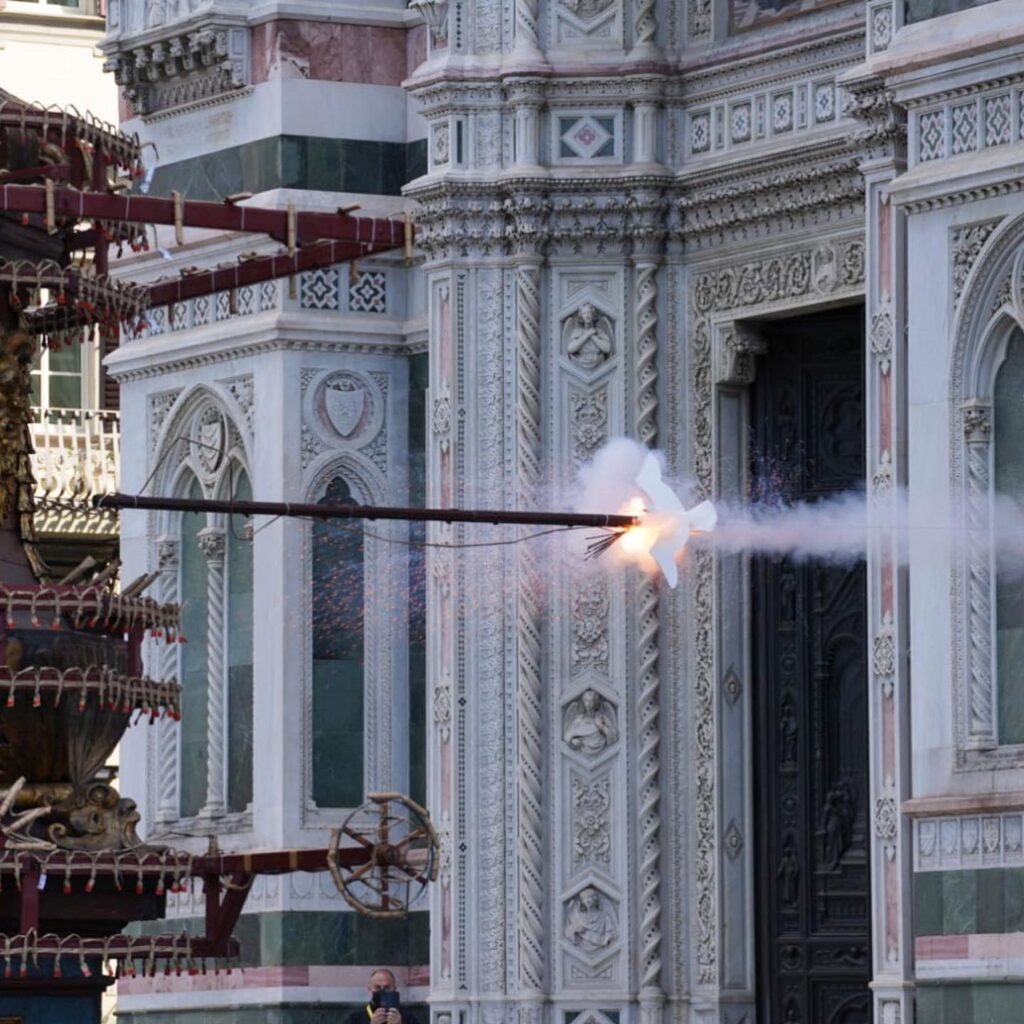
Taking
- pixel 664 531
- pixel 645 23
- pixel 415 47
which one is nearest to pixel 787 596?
pixel 645 23

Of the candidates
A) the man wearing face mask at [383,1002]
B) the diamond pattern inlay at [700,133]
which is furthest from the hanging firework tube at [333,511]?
the diamond pattern inlay at [700,133]

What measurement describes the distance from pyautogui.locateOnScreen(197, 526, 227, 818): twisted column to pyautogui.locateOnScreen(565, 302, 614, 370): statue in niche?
3704 mm

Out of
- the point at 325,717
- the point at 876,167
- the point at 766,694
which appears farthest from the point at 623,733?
the point at 876,167

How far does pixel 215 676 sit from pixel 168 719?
72 centimetres

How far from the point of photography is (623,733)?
89.5ft

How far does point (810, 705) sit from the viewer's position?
88.1ft

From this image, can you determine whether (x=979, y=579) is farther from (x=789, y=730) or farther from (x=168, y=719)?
(x=168, y=719)

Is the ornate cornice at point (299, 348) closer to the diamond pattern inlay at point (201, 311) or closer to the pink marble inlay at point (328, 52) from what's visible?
the diamond pattern inlay at point (201, 311)

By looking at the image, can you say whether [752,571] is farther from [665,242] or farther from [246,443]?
[246,443]

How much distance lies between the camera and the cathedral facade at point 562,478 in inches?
1030

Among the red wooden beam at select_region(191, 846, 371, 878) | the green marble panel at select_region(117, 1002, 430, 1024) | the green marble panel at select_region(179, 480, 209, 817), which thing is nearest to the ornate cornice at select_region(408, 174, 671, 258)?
the green marble panel at select_region(179, 480, 209, 817)

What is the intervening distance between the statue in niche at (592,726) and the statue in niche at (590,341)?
7.05 feet

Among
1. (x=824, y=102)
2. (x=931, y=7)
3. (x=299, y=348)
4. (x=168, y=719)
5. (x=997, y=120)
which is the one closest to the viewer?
(x=997, y=120)

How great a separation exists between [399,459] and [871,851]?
6421 mm
